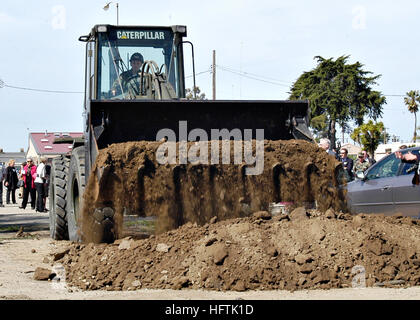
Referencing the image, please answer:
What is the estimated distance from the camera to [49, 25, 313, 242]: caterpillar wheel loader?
9.69 metres

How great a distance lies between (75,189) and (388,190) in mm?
5138

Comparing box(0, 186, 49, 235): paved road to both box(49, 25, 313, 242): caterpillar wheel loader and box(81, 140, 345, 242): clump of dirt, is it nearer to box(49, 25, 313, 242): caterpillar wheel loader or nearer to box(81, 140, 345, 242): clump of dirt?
box(49, 25, 313, 242): caterpillar wheel loader

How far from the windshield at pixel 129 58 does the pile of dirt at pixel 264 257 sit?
3610mm

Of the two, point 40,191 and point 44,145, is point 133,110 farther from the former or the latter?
point 44,145

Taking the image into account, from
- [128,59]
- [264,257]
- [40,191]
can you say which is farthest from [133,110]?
[40,191]

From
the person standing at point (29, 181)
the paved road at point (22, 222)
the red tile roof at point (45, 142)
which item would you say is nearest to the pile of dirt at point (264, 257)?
the paved road at point (22, 222)

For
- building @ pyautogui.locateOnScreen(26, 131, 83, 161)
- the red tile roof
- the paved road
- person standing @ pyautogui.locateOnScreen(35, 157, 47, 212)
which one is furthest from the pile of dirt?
the red tile roof

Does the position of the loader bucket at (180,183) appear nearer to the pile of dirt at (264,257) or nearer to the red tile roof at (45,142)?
the pile of dirt at (264,257)

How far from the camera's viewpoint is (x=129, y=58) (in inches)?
464

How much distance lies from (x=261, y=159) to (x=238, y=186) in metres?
0.44

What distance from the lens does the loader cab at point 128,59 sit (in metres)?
11.5

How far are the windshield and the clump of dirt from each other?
8.99 ft

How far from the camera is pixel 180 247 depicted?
26.7 feet
